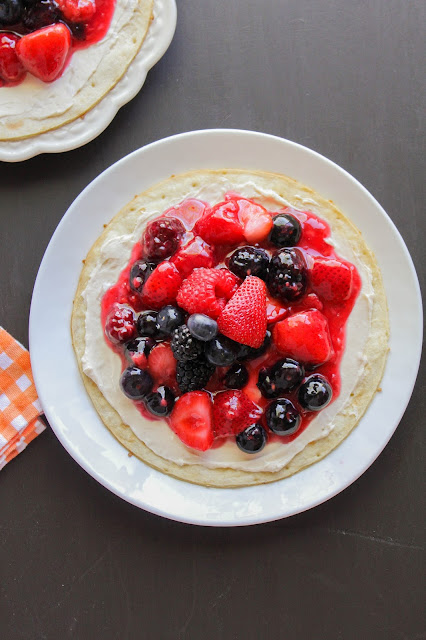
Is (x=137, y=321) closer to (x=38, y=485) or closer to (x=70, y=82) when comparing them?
(x=38, y=485)

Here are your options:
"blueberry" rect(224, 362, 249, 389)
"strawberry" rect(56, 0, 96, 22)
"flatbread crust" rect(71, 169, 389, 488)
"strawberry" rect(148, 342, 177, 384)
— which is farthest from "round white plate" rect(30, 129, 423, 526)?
"strawberry" rect(56, 0, 96, 22)

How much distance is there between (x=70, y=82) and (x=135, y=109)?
325 millimetres

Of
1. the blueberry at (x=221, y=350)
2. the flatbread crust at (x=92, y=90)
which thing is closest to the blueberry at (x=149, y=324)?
the blueberry at (x=221, y=350)

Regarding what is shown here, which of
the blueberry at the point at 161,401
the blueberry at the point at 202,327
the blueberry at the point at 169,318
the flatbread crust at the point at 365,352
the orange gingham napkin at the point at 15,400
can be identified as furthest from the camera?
the orange gingham napkin at the point at 15,400

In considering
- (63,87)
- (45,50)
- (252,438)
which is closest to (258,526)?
(252,438)

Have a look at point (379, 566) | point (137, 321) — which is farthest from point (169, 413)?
point (379, 566)

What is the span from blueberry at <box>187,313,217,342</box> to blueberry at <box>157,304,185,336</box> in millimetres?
128

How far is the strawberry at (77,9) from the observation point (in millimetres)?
2607

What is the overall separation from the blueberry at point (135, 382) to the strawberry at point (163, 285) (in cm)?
31

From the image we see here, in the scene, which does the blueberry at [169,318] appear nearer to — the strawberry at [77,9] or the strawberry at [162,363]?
the strawberry at [162,363]

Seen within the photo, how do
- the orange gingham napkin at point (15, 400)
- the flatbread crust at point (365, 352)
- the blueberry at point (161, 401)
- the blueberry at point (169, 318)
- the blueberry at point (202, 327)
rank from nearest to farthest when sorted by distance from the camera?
1. the blueberry at point (202, 327)
2. the blueberry at point (169, 318)
3. the blueberry at point (161, 401)
4. the flatbread crust at point (365, 352)
5. the orange gingham napkin at point (15, 400)

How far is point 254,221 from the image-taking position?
2.42 m

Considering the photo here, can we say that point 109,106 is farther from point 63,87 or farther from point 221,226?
point 221,226

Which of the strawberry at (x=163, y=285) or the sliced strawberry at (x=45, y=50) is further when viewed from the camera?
the sliced strawberry at (x=45, y=50)
